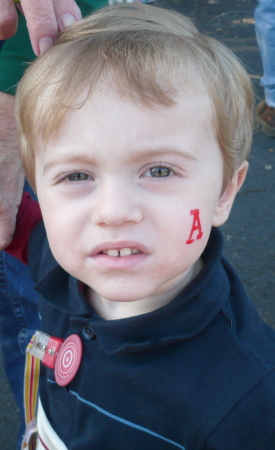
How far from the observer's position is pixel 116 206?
4.37 feet

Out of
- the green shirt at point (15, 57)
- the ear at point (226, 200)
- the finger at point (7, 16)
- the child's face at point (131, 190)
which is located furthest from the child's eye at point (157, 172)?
the green shirt at point (15, 57)

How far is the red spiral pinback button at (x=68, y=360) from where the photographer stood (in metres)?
1.58

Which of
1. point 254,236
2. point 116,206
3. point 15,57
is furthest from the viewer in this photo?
point 254,236

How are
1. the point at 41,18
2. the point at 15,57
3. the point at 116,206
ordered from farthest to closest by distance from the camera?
the point at 15,57 → the point at 41,18 → the point at 116,206

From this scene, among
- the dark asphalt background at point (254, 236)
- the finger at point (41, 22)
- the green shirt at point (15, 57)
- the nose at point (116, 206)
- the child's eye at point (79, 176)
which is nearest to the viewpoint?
the nose at point (116, 206)

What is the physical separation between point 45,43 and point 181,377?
0.94 metres

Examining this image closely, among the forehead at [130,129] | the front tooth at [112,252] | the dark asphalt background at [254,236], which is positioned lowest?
→ the dark asphalt background at [254,236]

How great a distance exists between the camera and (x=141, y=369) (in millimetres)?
1458

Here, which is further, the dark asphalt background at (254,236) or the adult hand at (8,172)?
the dark asphalt background at (254,236)

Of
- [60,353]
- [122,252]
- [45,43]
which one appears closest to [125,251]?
[122,252]

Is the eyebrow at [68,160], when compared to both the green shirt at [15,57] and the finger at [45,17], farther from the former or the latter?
the green shirt at [15,57]

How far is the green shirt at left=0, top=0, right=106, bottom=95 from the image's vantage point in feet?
6.31

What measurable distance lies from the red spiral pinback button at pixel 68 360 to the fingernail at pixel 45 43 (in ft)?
2.54

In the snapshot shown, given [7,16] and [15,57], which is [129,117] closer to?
[7,16]
